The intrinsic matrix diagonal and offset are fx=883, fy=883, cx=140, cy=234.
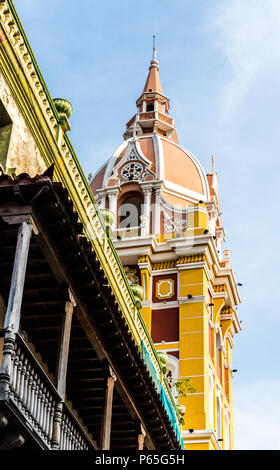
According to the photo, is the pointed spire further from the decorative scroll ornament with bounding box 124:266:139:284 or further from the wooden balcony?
the wooden balcony

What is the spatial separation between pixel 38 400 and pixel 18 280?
1.30 meters

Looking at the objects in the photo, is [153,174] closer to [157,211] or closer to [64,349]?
[157,211]

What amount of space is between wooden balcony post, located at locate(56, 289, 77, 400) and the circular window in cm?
2414

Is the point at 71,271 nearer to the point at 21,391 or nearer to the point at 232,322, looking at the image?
the point at 21,391

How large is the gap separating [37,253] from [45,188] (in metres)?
1.34

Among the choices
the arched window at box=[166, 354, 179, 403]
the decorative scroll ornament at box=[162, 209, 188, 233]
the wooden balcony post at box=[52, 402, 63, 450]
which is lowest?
the wooden balcony post at box=[52, 402, 63, 450]

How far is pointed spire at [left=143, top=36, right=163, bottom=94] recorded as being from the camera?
44594 millimetres

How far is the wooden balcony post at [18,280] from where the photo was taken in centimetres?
859

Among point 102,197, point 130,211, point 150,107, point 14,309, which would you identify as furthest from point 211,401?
point 14,309

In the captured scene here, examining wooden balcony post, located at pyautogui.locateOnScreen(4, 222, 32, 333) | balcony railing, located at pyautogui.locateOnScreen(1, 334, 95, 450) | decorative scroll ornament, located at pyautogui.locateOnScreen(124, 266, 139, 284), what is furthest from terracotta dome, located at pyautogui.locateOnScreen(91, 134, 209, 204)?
wooden balcony post, located at pyautogui.locateOnScreen(4, 222, 32, 333)

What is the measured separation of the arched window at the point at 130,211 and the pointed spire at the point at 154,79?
1110cm

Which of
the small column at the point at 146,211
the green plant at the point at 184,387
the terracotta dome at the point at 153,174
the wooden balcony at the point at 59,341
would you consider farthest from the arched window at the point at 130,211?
the wooden balcony at the point at 59,341

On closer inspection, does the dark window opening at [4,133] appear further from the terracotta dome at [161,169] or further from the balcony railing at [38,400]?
the terracotta dome at [161,169]

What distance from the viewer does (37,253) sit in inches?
412
